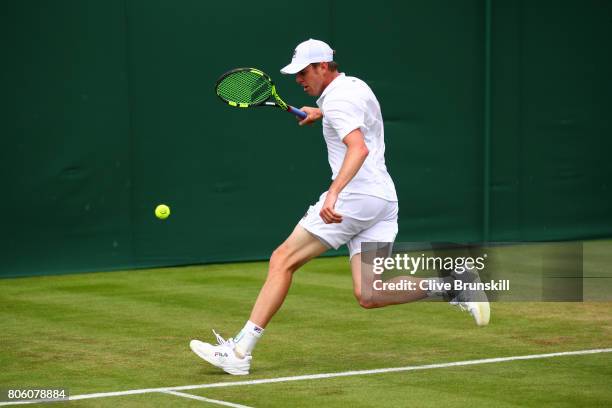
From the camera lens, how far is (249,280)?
428 inches

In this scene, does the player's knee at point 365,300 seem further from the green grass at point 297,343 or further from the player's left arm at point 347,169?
the player's left arm at point 347,169

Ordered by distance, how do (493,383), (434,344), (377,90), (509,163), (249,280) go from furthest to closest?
(509,163) → (377,90) → (249,280) → (434,344) → (493,383)

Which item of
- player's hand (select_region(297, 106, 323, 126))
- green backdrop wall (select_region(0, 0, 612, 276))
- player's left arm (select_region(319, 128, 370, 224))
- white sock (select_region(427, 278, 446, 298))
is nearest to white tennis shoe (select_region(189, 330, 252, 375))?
player's left arm (select_region(319, 128, 370, 224))

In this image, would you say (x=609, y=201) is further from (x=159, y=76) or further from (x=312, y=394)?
(x=312, y=394)

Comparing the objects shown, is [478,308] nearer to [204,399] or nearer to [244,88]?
[204,399]

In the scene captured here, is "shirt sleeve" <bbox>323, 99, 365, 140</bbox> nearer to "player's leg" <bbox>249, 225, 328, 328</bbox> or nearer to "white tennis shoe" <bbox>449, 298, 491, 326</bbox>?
"player's leg" <bbox>249, 225, 328, 328</bbox>

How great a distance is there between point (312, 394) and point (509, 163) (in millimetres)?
7571

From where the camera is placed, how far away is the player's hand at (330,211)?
6281mm

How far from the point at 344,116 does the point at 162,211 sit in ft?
16.7

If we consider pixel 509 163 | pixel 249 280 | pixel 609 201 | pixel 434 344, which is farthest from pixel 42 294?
pixel 609 201

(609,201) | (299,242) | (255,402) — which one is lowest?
(609,201)

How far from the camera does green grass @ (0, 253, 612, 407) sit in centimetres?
622

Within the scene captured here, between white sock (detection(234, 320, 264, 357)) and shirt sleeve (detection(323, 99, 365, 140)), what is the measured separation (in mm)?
1085

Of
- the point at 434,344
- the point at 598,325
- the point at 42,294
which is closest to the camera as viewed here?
the point at 434,344
